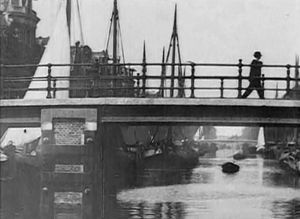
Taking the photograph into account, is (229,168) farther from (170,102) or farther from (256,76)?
(170,102)

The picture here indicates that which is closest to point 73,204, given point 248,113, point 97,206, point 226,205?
point 97,206

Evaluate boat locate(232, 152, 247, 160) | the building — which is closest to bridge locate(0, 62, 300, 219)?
the building

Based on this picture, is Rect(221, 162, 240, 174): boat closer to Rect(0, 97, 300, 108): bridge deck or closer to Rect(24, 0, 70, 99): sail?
Rect(24, 0, 70, 99): sail

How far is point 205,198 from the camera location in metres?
28.2

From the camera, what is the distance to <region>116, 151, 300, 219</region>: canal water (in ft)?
72.0

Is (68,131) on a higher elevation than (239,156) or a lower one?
higher

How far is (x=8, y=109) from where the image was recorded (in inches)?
610

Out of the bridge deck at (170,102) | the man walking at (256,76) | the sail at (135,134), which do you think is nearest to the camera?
the bridge deck at (170,102)

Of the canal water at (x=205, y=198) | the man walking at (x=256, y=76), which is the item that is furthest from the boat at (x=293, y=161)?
the man walking at (x=256, y=76)

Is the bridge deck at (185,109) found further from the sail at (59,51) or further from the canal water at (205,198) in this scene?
the sail at (59,51)

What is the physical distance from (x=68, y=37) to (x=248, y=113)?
1055cm

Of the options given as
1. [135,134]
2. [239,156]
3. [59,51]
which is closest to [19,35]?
[135,134]

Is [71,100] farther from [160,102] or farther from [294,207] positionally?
[294,207]

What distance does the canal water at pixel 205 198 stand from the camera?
72.0 ft
